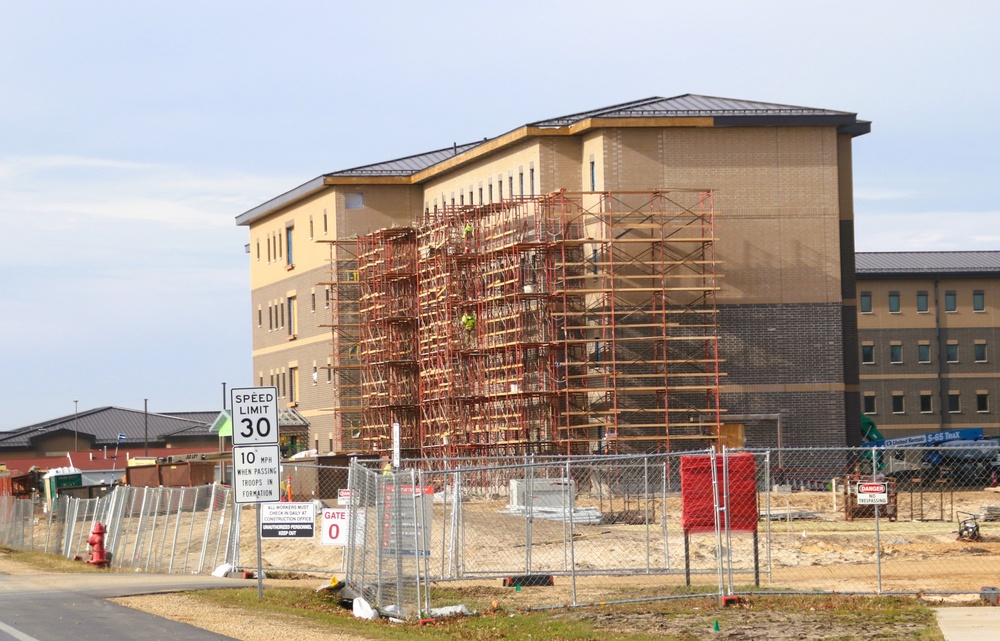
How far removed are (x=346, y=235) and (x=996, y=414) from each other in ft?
167

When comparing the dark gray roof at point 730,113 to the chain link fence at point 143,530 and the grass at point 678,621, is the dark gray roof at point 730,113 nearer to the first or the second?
the chain link fence at point 143,530

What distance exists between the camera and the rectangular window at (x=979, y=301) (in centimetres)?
10281

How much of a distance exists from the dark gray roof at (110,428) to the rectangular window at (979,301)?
6167 cm

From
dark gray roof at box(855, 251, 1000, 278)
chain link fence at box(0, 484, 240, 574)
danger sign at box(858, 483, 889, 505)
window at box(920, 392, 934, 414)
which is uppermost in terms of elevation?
dark gray roof at box(855, 251, 1000, 278)

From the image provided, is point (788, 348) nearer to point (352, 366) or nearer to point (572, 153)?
point (572, 153)

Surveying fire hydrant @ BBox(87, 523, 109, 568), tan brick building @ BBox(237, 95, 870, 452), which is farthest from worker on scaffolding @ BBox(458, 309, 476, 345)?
fire hydrant @ BBox(87, 523, 109, 568)

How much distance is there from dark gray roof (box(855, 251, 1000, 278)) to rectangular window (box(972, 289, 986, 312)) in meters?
1.51

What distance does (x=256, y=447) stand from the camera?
75.3 ft

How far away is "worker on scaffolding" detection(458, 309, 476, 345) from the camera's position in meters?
58.9

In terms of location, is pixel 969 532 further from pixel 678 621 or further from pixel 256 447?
pixel 256 447

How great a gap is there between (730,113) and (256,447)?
3646 centimetres

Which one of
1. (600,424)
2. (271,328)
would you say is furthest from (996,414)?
(600,424)

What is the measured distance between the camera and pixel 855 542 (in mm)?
34562

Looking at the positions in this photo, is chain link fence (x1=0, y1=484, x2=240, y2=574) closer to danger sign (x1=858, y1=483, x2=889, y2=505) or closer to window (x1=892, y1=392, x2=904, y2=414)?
danger sign (x1=858, y1=483, x2=889, y2=505)
